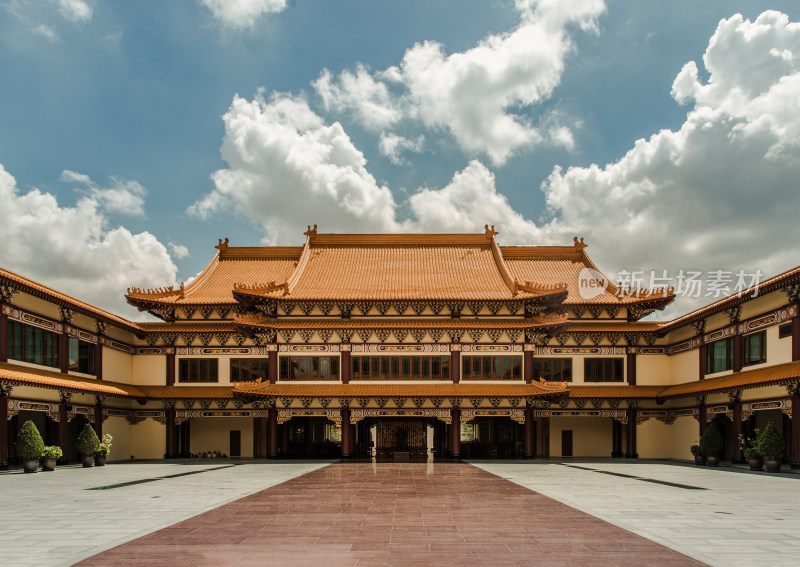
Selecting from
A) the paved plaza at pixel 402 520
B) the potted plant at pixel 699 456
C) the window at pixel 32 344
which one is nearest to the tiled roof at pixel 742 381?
the potted plant at pixel 699 456

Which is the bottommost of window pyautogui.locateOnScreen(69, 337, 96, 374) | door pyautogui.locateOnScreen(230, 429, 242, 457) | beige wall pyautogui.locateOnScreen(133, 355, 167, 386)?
door pyautogui.locateOnScreen(230, 429, 242, 457)

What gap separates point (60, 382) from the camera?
3359 cm

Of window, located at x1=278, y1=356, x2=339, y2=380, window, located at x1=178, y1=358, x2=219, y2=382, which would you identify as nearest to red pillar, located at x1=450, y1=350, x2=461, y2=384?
window, located at x1=278, y1=356, x2=339, y2=380

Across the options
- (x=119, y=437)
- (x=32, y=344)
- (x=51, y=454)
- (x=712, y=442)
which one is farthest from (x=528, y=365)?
(x=32, y=344)

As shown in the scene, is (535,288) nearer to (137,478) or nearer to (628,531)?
(137,478)

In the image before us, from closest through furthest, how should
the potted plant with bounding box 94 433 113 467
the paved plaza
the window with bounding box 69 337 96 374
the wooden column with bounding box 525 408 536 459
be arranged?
1. the paved plaza
2. the potted plant with bounding box 94 433 113 467
3. the window with bounding box 69 337 96 374
4. the wooden column with bounding box 525 408 536 459

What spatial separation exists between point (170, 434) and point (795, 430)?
33.5 m

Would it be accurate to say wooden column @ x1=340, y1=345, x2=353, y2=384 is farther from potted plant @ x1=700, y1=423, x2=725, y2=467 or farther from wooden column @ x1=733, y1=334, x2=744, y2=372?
wooden column @ x1=733, y1=334, x2=744, y2=372

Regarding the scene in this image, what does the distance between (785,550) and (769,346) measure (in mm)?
23326

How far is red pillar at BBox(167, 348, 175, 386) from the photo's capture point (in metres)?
44.2

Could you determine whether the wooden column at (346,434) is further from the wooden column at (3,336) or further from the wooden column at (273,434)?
the wooden column at (3,336)

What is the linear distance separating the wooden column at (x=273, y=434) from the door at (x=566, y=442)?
17.6 metres

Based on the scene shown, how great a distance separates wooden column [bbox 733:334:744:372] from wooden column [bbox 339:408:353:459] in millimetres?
20748

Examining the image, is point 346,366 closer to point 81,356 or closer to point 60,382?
point 81,356
